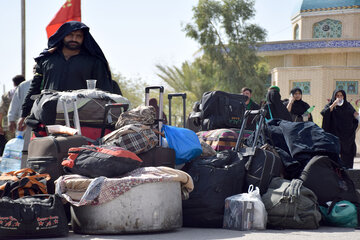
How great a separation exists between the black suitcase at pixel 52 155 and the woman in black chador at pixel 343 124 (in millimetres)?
6891

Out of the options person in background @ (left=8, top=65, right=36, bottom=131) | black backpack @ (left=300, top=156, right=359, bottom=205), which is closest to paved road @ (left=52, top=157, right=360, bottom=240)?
black backpack @ (left=300, top=156, right=359, bottom=205)

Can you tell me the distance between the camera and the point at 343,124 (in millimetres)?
12000

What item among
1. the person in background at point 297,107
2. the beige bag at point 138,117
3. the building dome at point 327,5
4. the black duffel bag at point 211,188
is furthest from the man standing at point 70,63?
the building dome at point 327,5

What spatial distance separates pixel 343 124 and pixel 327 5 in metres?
27.8

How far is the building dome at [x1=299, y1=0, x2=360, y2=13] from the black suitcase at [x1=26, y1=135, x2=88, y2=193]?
3415cm

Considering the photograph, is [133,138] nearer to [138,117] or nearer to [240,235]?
[138,117]

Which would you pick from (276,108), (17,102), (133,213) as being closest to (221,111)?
(276,108)

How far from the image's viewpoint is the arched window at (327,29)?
38344mm

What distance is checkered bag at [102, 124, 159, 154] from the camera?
238 inches

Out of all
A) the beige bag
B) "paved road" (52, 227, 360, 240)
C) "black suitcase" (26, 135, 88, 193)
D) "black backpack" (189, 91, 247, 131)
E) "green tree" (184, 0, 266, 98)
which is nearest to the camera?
"paved road" (52, 227, 360, 240)

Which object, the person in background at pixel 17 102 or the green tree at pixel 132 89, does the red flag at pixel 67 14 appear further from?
the green tree at pixel 132 89

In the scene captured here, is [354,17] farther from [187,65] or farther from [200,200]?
[200,200]

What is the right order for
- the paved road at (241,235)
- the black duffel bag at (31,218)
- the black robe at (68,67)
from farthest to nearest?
the black robe at (68,67)
the paved road at (241,235)
the black duffel bag at (31,218)

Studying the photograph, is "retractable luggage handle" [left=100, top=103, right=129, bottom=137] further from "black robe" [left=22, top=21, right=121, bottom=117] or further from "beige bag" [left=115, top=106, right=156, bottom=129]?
"black robe" [left=22, top=21, right=121, bottom=117]
